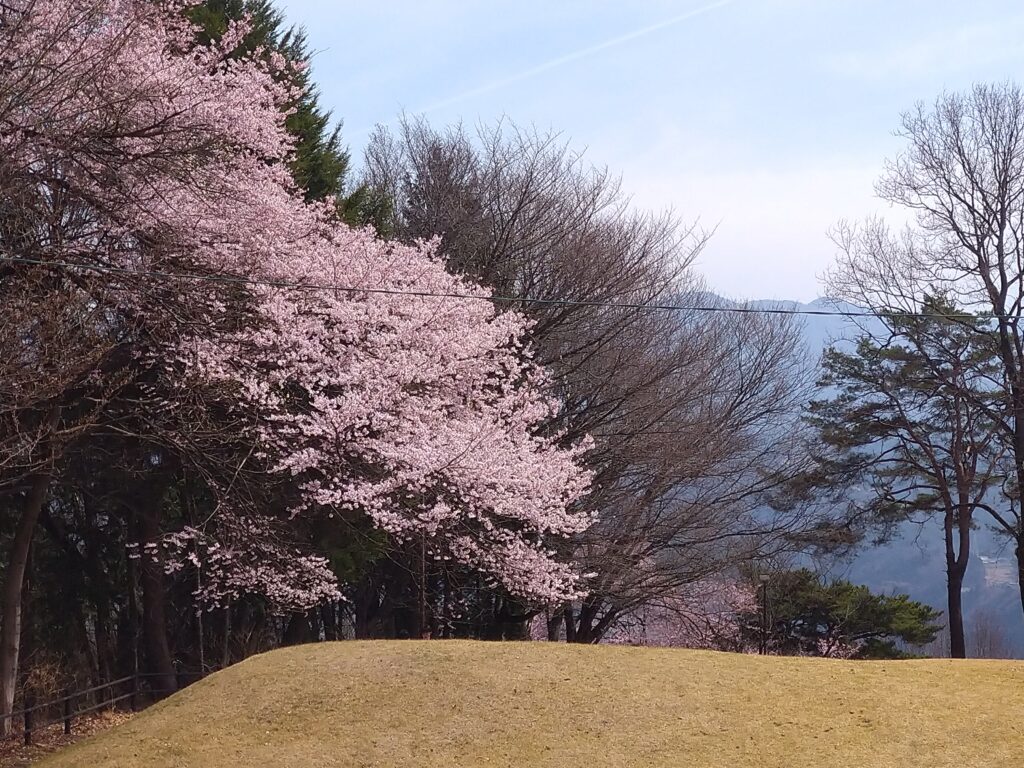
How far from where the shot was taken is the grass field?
9.09 m

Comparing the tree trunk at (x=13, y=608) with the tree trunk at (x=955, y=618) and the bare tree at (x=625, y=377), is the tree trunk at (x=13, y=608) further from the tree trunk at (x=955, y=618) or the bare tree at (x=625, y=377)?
the tree trunk at (x=955, y=618)

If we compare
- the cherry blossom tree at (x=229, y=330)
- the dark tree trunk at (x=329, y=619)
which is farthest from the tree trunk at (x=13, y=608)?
the dark tree trunk at (x=329, y=619)

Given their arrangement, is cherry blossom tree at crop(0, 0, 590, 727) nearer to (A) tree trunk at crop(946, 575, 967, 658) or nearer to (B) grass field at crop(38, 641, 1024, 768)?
(B) grass field at crop(38, 641, 1024, 768)

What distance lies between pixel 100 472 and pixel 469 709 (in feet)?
31.5

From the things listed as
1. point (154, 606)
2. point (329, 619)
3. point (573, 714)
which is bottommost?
point (573, 714)

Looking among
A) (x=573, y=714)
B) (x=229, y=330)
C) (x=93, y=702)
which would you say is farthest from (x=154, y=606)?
(x=573, y=714)

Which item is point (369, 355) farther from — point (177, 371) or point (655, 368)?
point (655, 368)

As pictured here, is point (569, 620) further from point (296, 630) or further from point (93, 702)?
point (93, 702)

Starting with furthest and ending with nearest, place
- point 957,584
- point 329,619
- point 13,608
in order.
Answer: point 329,619 → point 957,584 → point 13,608

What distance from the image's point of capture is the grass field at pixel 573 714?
9094mm

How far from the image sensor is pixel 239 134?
14164 millimetres

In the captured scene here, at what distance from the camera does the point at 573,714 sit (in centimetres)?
999

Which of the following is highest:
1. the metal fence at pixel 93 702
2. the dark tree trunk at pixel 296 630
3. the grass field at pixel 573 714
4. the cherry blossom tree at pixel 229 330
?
the cherry blossom tree at pixel 229 330

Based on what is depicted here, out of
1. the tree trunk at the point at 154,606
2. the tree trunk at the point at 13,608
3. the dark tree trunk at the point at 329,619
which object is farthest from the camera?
the dark tree trunk at the point at 329,619
